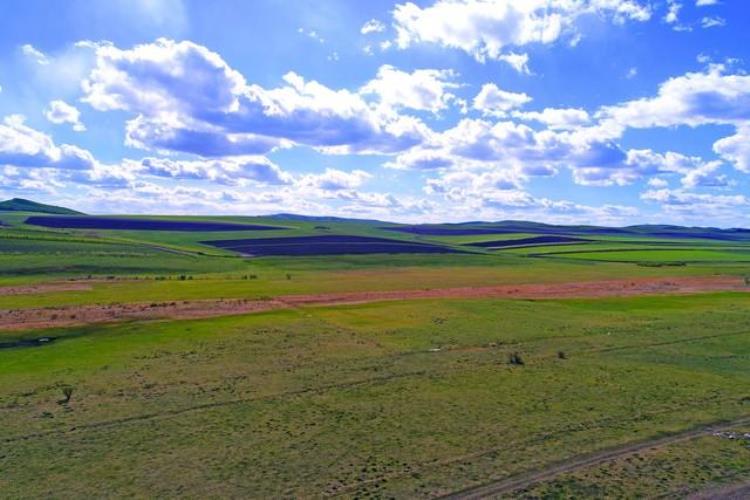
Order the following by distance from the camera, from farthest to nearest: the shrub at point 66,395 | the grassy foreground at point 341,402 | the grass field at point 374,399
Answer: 1. the shrub at point 66,395
2. the grassy foreground at point 341,402
3. the grass field at point 374,399

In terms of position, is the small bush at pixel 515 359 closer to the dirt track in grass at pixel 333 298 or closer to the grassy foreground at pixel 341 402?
the grassy foreground at pixel 341 402

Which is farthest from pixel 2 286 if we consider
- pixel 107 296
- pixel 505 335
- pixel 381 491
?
pixel 381 491

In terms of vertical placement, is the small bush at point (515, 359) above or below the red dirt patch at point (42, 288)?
above

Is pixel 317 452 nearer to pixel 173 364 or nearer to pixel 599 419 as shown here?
pixel 599 419

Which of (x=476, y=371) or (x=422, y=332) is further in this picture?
(x=422, y=332)

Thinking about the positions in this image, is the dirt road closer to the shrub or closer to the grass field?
the grass field

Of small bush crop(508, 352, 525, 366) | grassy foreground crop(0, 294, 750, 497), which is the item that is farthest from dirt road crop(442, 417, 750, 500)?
small bush crop(508, 352, 525, 366)

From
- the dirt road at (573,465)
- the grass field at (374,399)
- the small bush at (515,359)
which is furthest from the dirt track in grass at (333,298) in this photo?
the dirt road at (573,465)

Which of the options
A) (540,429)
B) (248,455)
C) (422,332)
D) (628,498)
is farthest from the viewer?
(422,332)
